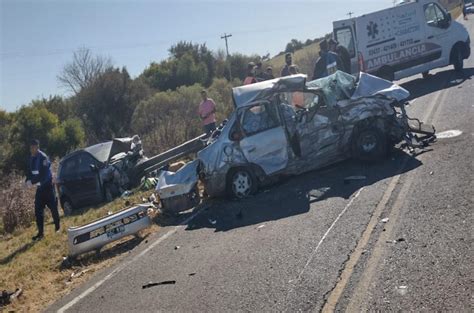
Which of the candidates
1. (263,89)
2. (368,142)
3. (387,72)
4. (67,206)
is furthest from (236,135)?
(387,72)

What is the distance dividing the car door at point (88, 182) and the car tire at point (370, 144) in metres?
8.05

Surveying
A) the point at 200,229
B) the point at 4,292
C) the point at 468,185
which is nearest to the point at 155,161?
the point at 200,229

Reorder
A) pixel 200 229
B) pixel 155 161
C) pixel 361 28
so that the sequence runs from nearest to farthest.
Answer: pixel 200 229 → pixel 155 161 → pixel 361 28

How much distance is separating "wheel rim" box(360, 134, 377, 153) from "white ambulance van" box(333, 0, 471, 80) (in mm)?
9280

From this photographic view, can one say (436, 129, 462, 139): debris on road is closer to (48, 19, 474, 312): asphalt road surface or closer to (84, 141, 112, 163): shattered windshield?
(48, 19, 474, 312): asphalt road surface

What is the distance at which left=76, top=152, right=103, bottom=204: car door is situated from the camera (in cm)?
1537

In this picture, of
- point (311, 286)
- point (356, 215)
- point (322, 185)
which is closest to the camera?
point (311, 286)

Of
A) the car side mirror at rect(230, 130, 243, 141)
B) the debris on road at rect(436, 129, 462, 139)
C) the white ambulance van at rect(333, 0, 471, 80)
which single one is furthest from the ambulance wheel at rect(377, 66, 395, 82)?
the car side mirror at rect(230, 130, 243, 141)

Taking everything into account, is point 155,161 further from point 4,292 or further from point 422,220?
point 422,220

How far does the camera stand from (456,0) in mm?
86688

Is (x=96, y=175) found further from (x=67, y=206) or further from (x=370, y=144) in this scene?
(x=370, y=144)

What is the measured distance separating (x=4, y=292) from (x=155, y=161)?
780cm

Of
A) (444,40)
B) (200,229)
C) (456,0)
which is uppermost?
(456,0)

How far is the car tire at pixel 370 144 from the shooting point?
1016cm
